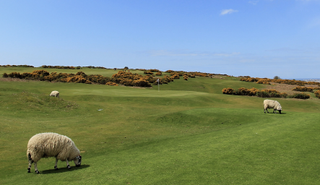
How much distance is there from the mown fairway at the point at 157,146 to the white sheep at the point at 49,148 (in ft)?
2.18

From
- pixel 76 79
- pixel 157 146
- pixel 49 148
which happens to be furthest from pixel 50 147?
pixel 76 79

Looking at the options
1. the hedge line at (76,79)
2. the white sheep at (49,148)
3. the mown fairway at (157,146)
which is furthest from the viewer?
the hedge line at (76,79)

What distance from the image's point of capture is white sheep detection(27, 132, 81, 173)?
10.6 m

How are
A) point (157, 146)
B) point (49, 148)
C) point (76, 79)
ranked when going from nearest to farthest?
1. point (49, 148)
2. point (157, 146)
3. point (76, 79)

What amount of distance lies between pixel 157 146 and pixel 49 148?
6.67 meters

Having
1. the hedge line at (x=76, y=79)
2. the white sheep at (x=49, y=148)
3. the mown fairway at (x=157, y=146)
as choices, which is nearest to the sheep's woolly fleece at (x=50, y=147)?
the white sheep at (x=49, y=148)

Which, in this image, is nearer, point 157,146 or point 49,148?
point 49,148

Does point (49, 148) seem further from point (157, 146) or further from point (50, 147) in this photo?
point (157, 146)

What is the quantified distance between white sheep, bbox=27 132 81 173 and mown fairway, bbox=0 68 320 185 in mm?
663

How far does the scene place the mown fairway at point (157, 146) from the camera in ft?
29.6

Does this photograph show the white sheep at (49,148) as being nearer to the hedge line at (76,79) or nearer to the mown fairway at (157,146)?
the mown fairway at (157,146)

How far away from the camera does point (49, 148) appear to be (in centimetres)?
1085

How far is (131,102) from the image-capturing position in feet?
121

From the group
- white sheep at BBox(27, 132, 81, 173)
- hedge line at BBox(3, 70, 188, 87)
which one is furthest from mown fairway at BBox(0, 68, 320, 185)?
hedge line at BBox(3, 70, 188, 87)
